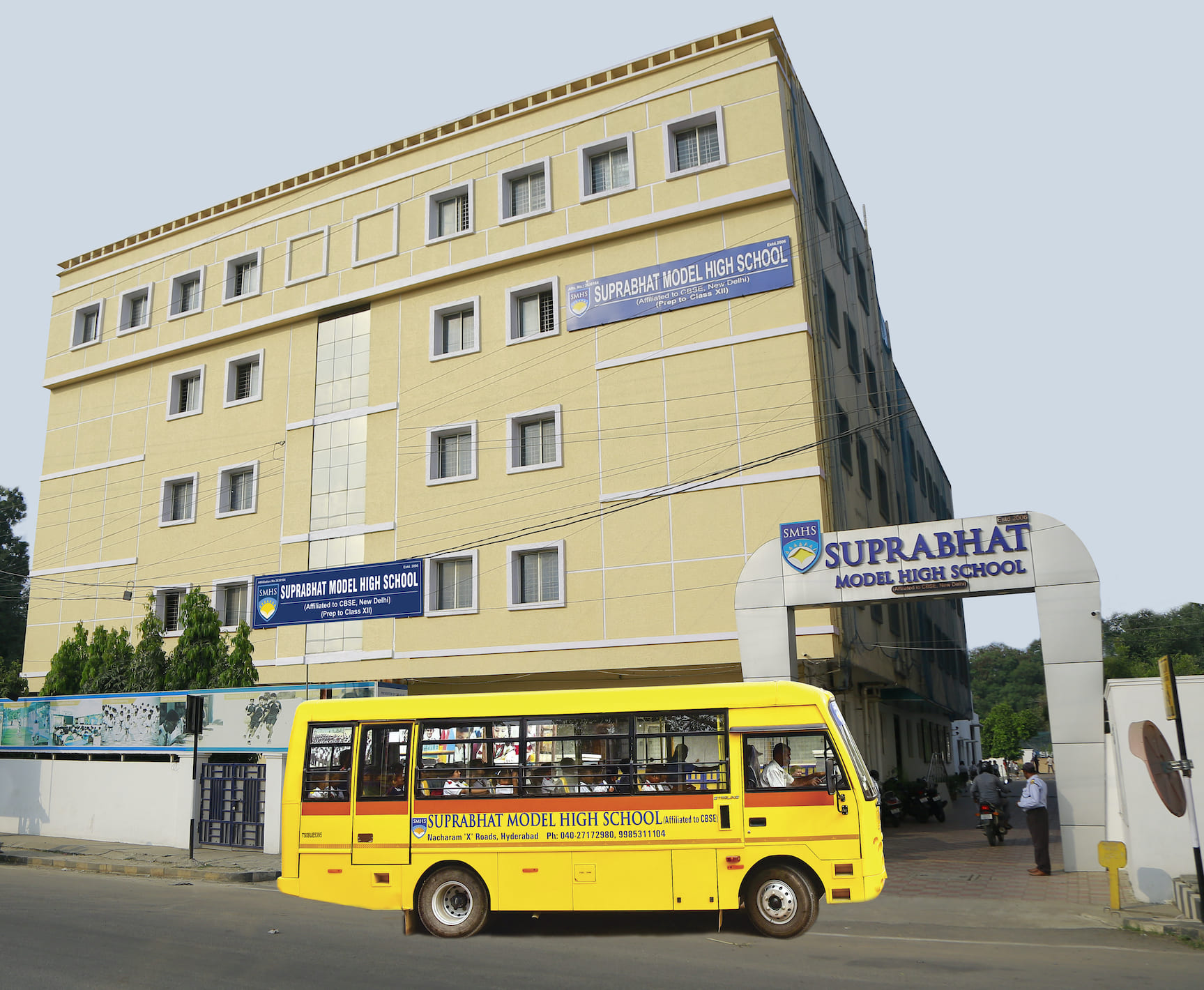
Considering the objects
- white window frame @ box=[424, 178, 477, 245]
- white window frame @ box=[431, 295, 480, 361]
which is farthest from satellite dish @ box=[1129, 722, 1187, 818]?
white window frame @ box=[424, 178, 477, 245]

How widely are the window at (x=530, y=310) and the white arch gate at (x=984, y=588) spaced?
1133cm

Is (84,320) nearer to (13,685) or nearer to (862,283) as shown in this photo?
(13,685)

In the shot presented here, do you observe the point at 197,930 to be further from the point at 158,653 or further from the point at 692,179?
the point at 692,179

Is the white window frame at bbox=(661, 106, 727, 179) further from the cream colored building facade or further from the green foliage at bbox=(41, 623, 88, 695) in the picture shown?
the green foliage at bbox=(41, 623, 88, 695)

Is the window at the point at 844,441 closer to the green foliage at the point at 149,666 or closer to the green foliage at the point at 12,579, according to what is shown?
the green foliage at the point at 149,666

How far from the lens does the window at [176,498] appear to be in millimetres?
32750

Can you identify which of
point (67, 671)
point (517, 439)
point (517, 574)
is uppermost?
point (517, 439)

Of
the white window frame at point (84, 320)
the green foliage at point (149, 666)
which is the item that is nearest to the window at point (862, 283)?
the green foliage at point (149, 666)

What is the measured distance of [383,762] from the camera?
12641 mm

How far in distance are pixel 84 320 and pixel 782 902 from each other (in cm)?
3617

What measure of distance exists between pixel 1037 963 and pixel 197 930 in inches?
378

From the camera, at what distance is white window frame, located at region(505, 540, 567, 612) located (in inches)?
1034

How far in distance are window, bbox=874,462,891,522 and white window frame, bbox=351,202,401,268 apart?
17581 mm

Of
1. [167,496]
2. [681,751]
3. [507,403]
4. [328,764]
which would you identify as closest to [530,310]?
[507,403]
